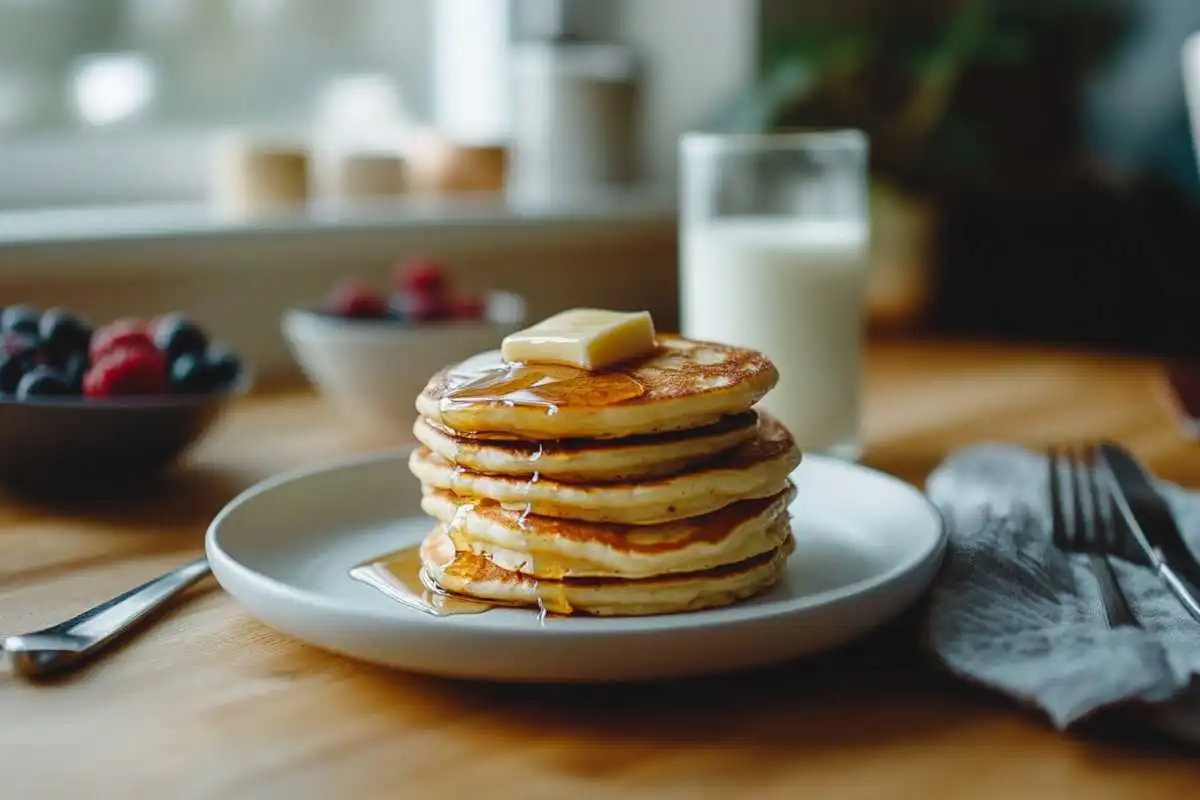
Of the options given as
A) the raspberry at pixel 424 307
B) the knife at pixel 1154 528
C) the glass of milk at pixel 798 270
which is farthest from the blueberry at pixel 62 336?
the knife at pixel 1154 528

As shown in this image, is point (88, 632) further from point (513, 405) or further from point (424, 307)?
point (424, 307)

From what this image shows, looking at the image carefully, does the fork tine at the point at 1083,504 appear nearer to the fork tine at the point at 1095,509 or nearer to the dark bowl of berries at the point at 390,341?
the fork tine at the point at 1095,509

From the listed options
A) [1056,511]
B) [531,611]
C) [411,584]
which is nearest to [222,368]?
[411,584]

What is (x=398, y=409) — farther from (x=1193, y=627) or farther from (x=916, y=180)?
(x=916, y=180)

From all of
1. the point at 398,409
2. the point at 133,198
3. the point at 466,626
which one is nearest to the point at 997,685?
the point at 466,626

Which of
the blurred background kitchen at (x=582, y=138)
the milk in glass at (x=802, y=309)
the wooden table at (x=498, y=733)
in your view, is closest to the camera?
the wooden table at (x=498, y=733)
